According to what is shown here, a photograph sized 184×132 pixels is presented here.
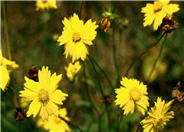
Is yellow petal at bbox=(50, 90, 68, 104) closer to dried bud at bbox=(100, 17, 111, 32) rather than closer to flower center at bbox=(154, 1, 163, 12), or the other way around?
dried bud at bbox=(100, 17, 111, 32)

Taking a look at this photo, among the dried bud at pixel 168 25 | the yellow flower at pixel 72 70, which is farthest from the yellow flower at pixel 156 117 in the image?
the yellow flower at pixel 72 70

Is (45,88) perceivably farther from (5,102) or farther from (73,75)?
(5,102)

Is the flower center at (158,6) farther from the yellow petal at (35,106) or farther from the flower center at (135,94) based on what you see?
the yellow petal at (35,106)

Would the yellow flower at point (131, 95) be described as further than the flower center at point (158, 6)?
No

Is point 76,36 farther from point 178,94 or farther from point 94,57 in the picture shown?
point 94,57

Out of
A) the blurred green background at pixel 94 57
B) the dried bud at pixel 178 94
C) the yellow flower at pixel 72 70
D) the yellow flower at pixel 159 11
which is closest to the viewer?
the dried bud at pixel 178 94

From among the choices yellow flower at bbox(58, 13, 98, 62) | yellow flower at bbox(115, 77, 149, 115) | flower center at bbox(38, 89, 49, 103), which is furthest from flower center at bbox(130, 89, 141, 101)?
flower center at bbox(38, 89, 49, 103)

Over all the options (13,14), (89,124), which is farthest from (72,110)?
(13,14)

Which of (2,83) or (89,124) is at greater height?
(89,124)
